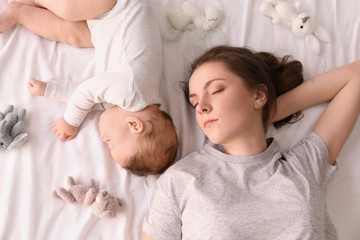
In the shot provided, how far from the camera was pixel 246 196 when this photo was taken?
1.09m

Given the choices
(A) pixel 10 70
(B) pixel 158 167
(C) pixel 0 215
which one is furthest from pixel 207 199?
(A) pixel 10 70

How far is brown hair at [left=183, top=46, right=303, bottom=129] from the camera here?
116 centimetres

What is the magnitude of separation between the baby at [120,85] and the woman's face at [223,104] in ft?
0.45

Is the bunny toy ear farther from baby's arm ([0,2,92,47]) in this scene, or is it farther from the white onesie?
baby's arm ([0,2,92,47])

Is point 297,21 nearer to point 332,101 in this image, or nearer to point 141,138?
point 332,101

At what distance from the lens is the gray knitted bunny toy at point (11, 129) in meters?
1.18

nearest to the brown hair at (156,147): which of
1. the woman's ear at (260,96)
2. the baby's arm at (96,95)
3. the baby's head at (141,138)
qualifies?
the baby's head at (141,138)

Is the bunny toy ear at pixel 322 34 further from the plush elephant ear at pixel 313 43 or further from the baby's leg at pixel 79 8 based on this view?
the baby's leg at pixel 79 8

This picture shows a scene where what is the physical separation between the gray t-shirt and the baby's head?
5cm

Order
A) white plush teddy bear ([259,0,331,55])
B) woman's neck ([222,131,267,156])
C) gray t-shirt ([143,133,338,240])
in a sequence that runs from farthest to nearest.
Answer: white plush teddy bear ([259,0,331,55]), woman's neck ([222,131,267,156]), gray t-shirt ([143,133,338,240])

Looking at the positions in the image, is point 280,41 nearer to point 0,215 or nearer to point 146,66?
point 146,66

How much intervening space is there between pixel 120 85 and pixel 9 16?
0.46 m

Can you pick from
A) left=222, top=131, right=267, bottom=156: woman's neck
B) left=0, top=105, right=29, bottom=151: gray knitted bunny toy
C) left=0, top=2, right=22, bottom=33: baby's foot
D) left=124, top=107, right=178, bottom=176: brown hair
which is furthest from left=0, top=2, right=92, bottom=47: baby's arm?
left=222, top=131, right=267, bottom=156: woman's neck

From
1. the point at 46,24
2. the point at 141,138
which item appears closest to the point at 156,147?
the point at 141,138
